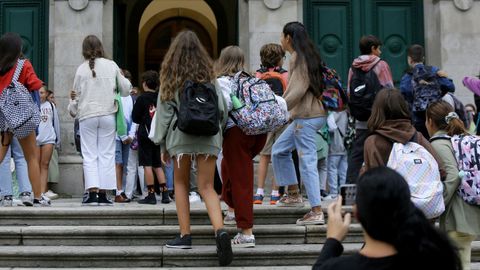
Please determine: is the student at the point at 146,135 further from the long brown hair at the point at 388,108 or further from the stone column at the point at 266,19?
the long brown hair at the point at 388,108

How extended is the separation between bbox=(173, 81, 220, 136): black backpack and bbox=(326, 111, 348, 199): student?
15.4ft

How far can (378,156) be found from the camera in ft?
19.8

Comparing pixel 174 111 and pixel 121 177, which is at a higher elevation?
pixel 174 111

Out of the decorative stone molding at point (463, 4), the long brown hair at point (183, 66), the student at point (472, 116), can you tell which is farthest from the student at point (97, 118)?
the decorative stone molding at point (463, 4)

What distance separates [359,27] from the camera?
1309 cm

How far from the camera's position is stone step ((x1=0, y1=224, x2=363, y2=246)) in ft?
25.0

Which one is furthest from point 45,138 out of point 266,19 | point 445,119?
point 445,119

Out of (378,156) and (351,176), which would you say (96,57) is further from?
(378,156)

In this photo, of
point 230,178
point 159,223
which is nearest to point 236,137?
point 230,178

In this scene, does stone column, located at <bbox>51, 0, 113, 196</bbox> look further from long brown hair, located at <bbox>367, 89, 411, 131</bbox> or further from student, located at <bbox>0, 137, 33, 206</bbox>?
long brown hair, located at <bbox>367, 89, 411, 131</bbox>

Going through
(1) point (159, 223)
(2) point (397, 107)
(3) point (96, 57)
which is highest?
(3) point (96, 57)

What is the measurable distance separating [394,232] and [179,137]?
4.06 metres

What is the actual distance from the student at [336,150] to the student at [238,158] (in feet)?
13.2

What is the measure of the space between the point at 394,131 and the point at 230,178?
1.82m
